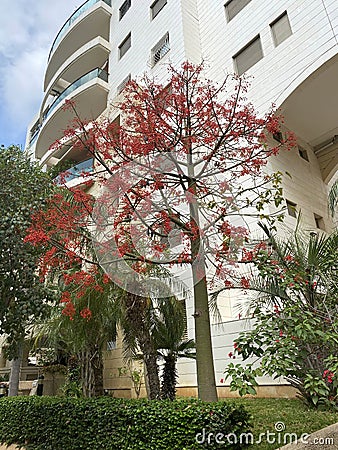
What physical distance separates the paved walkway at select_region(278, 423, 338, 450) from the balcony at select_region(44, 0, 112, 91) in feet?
64.5

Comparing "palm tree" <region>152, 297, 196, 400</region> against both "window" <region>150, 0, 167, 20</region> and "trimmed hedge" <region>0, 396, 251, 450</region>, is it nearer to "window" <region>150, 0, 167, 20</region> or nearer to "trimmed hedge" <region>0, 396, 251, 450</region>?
"trimmed hedge" <region>0, 396, 251, 450</region>

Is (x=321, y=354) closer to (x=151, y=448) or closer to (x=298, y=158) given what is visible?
(x=151, y=448)

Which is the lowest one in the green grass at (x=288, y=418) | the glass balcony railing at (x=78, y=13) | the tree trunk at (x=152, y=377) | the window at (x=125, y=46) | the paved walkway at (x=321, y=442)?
the green grass at (x=288, y=418)

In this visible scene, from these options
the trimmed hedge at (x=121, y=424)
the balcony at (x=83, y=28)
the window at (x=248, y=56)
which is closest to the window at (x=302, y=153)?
the window at (x=248, y=56)

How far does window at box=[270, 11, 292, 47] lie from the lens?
9852 millimetres

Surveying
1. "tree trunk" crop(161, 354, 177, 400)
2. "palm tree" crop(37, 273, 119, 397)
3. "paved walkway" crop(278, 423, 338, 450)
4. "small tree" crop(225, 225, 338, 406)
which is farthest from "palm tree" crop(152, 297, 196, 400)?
"paved walkway" crop(278, 423, 338, 450)

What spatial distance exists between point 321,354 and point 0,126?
29.8 ft

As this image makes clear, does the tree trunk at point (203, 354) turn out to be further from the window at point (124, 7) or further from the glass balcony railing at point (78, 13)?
the glass balcony railing at point (78, 13)

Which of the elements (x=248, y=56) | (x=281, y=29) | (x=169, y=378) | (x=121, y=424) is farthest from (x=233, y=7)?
(x=121, y=424)

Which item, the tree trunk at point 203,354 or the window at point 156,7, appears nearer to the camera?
the tree trunk at point 203,354

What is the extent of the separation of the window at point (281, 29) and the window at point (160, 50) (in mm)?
4358

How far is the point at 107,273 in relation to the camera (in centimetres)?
535

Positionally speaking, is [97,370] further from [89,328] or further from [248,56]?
[248,56]

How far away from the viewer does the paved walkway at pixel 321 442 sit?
Answer: 306 centimetres
